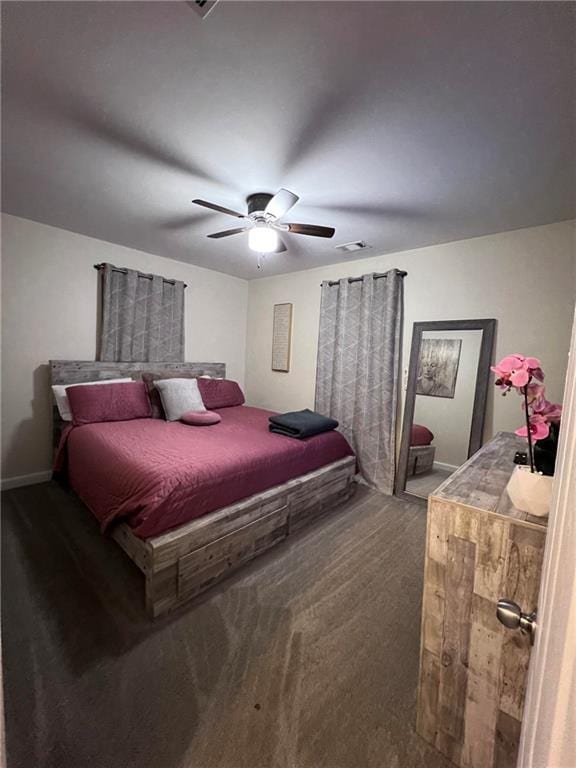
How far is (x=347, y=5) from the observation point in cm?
96

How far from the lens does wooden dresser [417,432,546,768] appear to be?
3.07 feet

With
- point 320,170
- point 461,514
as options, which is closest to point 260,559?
point 461,514

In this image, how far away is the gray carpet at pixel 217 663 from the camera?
1083 mm

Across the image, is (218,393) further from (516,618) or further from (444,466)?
(516,618)

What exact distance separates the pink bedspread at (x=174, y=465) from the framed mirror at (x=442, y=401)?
0.73 metres

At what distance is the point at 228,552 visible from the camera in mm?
1859

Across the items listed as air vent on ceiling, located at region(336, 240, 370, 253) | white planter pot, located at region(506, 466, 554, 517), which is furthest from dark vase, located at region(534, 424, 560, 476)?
air vent on ceiling, located at region(336, 240, 370, 253)

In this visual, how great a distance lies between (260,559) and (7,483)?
2.47 metres

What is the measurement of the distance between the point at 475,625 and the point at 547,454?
1.96 feet

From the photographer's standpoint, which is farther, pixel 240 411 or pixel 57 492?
pixel 240 411

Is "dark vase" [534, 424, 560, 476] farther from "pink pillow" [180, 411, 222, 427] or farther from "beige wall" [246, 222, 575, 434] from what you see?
"pink pillow" [180, 411, 222, 427]

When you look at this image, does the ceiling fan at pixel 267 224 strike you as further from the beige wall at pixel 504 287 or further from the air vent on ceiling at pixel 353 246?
the beige wall at pixel 504 287

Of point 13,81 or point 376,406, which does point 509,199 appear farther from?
point 13,81

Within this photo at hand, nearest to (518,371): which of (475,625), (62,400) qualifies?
(475,625)
